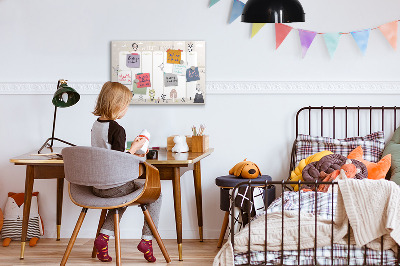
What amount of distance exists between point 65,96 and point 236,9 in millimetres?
1341

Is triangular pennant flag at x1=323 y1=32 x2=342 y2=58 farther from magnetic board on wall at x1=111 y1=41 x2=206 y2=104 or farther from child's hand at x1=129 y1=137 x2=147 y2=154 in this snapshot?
child's hand at x1=129 y1=137 x2=147 y2=154

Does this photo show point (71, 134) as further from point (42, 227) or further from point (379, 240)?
point (379, 240)

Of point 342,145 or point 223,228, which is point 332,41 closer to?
point 342,145

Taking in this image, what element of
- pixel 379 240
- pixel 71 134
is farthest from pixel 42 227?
pixel 379 240

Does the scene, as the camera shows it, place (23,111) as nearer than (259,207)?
No

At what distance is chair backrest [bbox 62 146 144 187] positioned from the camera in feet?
10.5

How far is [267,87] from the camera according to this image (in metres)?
4.32

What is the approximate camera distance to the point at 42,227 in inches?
172

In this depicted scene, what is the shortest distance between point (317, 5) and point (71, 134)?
199 cm

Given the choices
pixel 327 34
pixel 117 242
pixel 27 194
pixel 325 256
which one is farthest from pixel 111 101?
pixel 327 34

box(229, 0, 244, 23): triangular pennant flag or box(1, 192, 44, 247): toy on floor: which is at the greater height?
box(229, 0, 244, 23): triangular pennant flag

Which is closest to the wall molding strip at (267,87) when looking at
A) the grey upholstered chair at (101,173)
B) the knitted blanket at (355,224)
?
the grey upholstered chair at (101,173)

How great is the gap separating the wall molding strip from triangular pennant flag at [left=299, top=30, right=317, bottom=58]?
25 cm

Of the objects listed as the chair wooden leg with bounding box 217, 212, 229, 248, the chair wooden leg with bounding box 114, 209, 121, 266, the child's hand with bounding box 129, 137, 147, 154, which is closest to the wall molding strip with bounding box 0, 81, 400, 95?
the chair wooden leg with bounding box 217, 212, 229, 248
